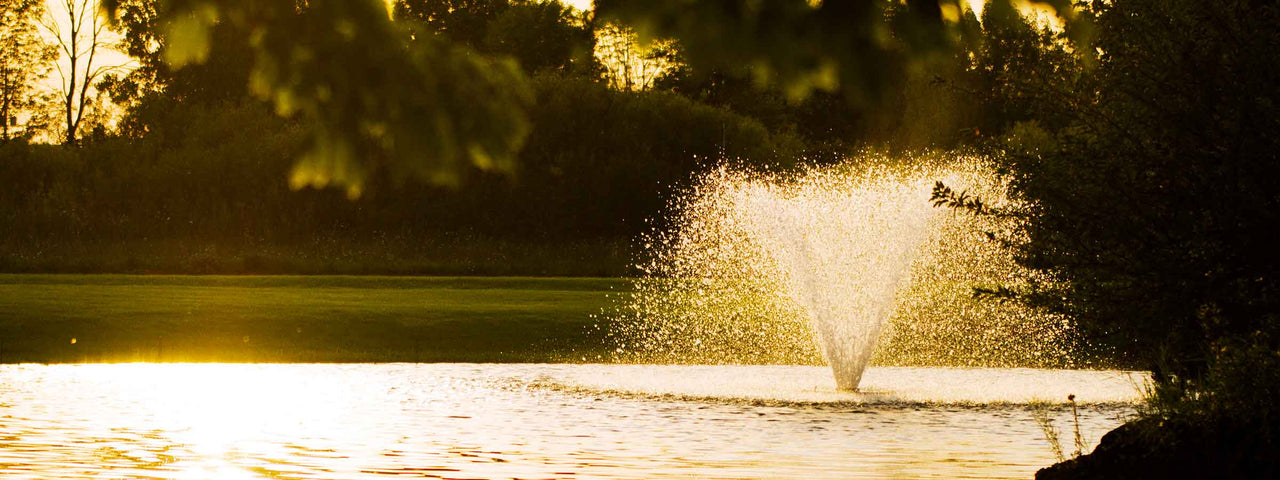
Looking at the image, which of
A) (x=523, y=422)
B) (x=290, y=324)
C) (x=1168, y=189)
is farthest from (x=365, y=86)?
(x=290, y=324)

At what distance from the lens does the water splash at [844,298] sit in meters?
17.5

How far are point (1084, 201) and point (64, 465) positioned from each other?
22.8 feet

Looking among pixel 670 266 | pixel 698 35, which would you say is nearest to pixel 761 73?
pixel 698 35

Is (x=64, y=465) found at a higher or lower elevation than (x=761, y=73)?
lower

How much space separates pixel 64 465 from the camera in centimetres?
939

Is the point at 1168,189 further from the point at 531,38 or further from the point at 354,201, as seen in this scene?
the point at 531,38

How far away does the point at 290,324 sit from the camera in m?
23.8

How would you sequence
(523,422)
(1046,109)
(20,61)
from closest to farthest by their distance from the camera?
1. (523,422)
2. (1046,109)
3. (20,61)

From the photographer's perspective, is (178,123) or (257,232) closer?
(257,232)

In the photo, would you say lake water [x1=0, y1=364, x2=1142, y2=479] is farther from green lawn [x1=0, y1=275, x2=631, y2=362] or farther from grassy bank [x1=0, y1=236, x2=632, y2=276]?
grassy bank [x1=0, y1=236, x2=632, y2=276]

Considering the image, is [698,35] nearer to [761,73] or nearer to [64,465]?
[761,73]

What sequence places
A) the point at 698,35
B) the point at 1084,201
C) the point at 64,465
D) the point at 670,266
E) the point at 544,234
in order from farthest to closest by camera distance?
the point at 544,234
the point at 670,266
the point at 1084,201
the point at 64,465
the point at 698,35

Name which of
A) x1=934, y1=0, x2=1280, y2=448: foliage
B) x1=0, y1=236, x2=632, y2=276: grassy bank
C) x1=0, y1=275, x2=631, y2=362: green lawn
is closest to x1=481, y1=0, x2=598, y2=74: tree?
x1=0, y1=236, x2=632, y2=276: grassy bank

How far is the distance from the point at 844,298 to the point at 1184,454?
30.9 feet
